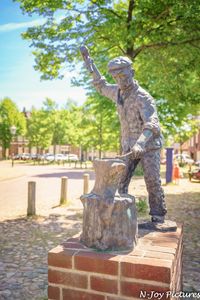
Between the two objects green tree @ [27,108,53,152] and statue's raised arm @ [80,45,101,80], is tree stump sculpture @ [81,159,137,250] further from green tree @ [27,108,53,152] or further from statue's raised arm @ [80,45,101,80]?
green tree @ [27,108,53,152]

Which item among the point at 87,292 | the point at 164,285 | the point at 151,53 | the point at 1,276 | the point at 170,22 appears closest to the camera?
the point at 164,285

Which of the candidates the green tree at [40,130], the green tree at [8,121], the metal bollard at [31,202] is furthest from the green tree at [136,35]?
the green tree at [8,121]

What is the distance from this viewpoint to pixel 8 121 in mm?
56031

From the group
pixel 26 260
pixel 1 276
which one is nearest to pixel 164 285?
pixel 1 276

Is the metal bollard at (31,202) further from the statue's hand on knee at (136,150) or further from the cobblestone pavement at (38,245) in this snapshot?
the statue's hand on knee at (136,150)

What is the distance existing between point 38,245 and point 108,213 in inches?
168

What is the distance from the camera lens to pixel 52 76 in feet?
37.5

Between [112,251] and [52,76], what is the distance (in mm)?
9799

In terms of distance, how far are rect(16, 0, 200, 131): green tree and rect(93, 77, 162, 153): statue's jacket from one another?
5393 millimetres

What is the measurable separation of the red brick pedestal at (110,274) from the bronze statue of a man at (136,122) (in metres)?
0.89

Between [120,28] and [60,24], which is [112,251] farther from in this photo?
[60,24]

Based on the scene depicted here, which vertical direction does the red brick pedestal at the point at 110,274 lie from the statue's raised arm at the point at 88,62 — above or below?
below

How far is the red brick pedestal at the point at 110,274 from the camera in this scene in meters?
2.15

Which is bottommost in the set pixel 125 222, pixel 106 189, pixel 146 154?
pixel 125 222
